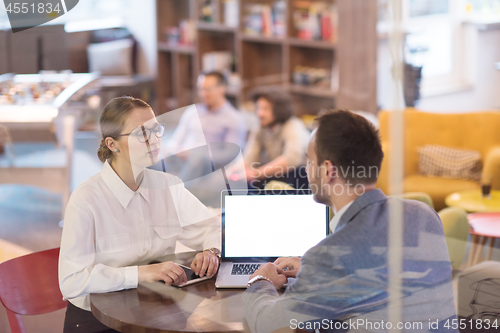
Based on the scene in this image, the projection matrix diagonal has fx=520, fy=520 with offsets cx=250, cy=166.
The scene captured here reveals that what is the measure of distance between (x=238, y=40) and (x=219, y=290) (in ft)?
12.7

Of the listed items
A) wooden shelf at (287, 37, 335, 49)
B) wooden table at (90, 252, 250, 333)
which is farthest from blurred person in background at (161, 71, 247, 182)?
wooden shelf at (287, 37, 335, 49)

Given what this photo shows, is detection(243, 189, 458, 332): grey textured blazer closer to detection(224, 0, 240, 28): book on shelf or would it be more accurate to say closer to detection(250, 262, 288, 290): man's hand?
detection(250, 262, 288, 290): man's hand

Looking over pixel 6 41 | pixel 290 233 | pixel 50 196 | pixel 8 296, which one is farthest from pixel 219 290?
pixel 50 196

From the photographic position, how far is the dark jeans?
53.9 inches

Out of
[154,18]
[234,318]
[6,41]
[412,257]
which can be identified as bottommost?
[234,318]

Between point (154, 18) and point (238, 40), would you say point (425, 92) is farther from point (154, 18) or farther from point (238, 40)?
point (154, 18)

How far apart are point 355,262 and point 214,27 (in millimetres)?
4368

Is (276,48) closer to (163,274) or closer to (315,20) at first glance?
(315,20)

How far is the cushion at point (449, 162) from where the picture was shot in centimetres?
307

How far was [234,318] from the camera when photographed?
1.14 metres

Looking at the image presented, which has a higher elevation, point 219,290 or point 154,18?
point 154,18

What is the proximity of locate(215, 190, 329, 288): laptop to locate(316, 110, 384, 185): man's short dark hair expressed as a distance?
0.19 m

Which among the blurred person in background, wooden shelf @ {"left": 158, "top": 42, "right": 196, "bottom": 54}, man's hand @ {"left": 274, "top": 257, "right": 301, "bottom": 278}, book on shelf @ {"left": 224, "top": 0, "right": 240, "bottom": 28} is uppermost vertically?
book on shelf @ {"left": 224, "top": 0, "right": 240, "bottom": 28}

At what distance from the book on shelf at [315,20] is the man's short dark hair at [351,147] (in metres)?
3.04
